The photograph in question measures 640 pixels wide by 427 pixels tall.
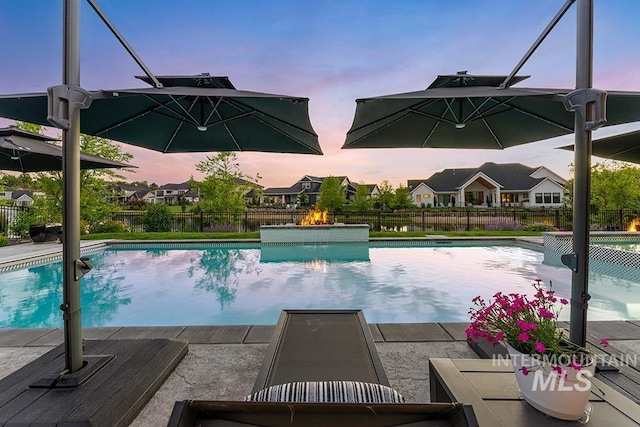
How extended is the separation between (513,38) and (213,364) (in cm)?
1160

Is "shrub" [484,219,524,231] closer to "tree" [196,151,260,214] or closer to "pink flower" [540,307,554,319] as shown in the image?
"tree" [196,151,260,214]

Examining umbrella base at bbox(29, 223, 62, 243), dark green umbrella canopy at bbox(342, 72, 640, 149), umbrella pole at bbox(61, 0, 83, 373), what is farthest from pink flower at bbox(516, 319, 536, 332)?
umbrella base at bbox(29, 223, 62, 243)

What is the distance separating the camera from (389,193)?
3136 cm

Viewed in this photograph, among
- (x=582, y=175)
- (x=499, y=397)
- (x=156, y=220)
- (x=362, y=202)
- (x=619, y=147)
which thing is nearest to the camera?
(x=499, y=397)

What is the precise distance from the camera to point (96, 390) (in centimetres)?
211

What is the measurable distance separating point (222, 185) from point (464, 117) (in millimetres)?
15628

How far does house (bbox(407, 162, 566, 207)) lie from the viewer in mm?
34594

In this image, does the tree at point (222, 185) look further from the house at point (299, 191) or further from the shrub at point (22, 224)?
the house at point (299, 191)

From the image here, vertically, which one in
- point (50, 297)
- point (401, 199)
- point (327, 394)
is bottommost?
point (50, 297)

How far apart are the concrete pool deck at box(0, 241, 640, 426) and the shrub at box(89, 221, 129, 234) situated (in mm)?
13248

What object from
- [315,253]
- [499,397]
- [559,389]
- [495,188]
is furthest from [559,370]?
[495,188]

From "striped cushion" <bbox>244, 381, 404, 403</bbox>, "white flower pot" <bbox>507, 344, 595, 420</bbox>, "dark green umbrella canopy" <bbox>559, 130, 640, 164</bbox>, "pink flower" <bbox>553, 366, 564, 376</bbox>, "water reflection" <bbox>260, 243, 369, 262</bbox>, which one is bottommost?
"water reflection" <bbox>260, 243, 369, 262</bbox>

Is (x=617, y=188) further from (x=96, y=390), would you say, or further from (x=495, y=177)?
(x=495, y=177)

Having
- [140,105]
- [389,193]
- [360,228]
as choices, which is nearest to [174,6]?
[140,105]
